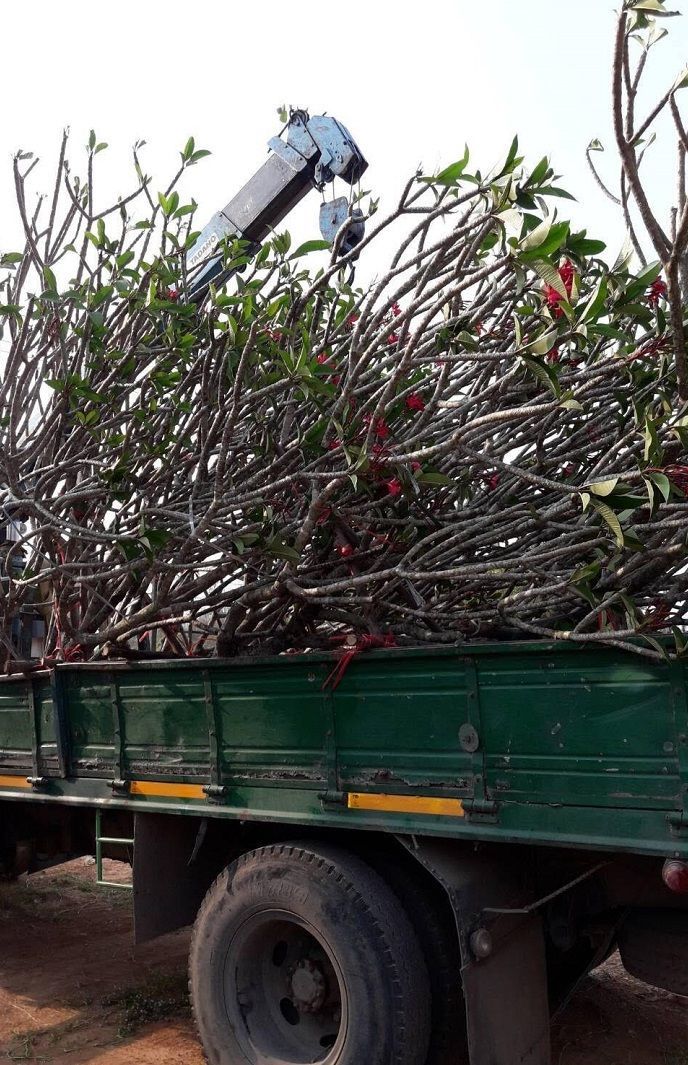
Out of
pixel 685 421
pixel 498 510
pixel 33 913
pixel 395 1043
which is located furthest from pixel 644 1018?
pixel 33 913

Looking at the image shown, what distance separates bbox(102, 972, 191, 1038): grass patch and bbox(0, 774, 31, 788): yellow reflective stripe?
1.22m

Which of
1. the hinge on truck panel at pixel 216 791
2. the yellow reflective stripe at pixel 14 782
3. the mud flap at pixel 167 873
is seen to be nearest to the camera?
the hinge on truck panel at pixel 216 791

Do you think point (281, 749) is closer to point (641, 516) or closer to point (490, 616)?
point (490, 616)

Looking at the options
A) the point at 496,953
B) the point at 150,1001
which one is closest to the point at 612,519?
the point at 496,953

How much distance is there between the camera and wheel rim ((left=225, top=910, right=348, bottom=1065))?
3.68 m

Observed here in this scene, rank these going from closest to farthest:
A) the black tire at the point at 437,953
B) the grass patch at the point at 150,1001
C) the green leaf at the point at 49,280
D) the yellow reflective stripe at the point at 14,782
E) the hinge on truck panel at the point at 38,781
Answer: the black tire at the point at 437,953
the green leaf at the point at 49,280
the grass patch at the point at 150,1001
the hinge on truck panel at the point at 38,781
the yellow reflective stripe at the point at 14,782

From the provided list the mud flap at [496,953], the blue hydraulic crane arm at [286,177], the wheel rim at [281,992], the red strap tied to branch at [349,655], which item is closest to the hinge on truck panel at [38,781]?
the wheel rim at [281,992]

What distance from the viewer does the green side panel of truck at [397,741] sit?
2.94m

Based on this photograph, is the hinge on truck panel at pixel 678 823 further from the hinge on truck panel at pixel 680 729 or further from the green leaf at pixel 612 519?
the green leaf at pixel 612 519

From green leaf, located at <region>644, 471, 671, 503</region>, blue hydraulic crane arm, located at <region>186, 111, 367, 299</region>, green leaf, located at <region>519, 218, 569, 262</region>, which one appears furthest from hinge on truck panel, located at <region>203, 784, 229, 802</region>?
blue hydraulic crane arm, located at <region>186, 111, 367, 299</region>

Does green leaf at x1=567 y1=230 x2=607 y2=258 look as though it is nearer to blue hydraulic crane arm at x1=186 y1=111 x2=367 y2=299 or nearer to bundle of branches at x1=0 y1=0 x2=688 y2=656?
bundle of branches at x1=0 y1=0 x2=688 y2=656

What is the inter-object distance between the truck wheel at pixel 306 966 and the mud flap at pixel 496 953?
0.78 feet

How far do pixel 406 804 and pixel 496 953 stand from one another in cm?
63

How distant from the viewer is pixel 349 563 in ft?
14.5
